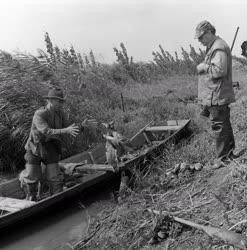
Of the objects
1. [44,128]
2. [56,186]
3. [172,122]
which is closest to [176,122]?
[172,122]

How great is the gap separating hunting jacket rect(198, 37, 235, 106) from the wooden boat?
7.78 feet

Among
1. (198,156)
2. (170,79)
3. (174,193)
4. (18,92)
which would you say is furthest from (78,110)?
(170,79)

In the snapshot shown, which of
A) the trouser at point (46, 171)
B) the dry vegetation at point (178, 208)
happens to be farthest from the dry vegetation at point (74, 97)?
the dry vegetation at point (178, 208)

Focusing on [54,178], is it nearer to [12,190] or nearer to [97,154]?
[12,190]

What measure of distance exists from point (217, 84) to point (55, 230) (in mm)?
3634

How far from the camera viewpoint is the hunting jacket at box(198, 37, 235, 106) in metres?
6.05

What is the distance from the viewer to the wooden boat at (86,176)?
22.8ft

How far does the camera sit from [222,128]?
6.34 meters

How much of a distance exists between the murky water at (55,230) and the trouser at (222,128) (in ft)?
7.56

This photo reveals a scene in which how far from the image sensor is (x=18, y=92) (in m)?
10.6

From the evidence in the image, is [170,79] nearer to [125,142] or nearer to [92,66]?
[92,66]

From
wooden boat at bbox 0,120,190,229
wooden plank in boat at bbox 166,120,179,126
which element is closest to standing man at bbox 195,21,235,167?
wooden boat at bbox 0,120,190,229

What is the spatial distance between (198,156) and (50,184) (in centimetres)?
277

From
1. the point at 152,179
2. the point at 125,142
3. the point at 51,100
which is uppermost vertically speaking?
the point at 51,100
